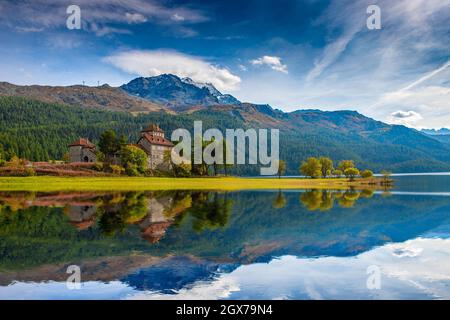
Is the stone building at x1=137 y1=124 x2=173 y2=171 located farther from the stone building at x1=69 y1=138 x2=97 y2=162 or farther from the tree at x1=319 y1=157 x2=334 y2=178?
the tree at x1=319 y1=157 x2=334 y2=178

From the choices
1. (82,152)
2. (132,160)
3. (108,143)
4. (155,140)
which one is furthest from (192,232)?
(82,152)

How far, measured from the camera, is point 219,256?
20219 mm

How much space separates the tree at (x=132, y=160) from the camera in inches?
4296

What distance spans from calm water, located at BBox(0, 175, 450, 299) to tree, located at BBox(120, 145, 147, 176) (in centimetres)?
7290

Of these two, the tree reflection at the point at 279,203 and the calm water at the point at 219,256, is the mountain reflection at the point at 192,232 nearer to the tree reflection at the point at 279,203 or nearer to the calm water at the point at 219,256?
the calm water at the point at 219,256

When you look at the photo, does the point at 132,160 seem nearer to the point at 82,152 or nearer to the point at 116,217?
the point at 82,152

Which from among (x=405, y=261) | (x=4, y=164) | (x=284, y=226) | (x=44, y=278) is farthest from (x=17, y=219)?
(x=4, y=164)

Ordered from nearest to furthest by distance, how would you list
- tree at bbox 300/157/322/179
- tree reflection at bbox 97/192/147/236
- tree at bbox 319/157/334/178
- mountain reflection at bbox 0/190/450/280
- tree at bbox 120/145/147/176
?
mountain reflection at bbox 0/190/450/280
tree reflection at bbox 97/192/147/236
tree at bbox 120/145/147/176
tree at bbox 300/157/322/179
tree at bbox 319/157/334/178

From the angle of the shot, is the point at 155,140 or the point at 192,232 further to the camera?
the point at 155,140

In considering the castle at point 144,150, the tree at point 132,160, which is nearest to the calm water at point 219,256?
the tree at point 132,160

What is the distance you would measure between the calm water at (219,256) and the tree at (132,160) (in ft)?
239

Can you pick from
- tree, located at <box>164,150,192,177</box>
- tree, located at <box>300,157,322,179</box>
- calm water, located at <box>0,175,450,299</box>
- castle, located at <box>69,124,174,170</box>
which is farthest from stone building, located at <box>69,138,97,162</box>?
calm water, located at <box>0,175,450,299</box>

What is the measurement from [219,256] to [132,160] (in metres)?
95.3

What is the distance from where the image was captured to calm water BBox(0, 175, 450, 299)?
14.2 meters
